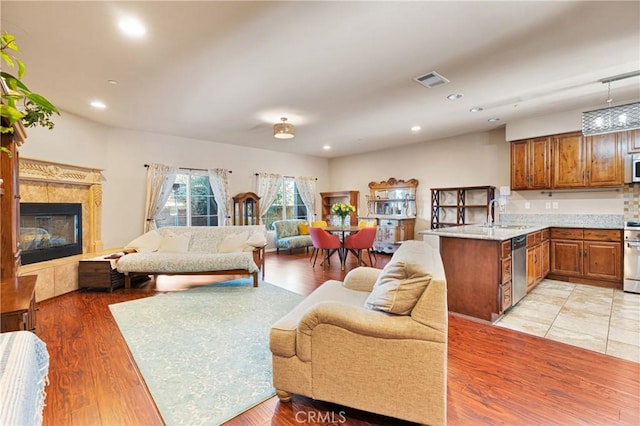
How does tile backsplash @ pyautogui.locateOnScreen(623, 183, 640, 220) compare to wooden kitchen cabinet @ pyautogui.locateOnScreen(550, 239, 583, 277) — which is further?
wooden kitchen cabinet @ pyautogui.locateOnScreen(550, 239, 583, 277)

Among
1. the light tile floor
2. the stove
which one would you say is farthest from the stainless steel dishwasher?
the stove

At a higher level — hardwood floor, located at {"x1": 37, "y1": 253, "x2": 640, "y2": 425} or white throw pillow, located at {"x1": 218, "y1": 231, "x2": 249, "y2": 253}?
white throw pillow, located at {"x1": 218, "y1": 231, "x2": 249, "y2": 253}

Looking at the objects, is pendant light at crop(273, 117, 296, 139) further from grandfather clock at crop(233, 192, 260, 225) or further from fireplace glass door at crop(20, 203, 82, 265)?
fireplace glass door at crop(20, 203, 82, 265)

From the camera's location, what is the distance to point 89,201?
15.4 feet

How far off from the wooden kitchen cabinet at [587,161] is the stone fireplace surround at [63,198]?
7.43m

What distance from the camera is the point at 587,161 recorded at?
14.1 feet

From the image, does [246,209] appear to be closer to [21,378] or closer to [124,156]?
[124,156]

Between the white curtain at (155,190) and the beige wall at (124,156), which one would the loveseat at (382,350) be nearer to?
the beige wall at (124,156)

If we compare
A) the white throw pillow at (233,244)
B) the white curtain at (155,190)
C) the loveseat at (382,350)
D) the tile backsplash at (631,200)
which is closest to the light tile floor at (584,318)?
the tile backsplash at (631,200)

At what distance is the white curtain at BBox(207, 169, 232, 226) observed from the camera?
6.44m

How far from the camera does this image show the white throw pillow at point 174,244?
4.50 m

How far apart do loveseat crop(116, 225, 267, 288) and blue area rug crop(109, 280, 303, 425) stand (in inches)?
13.2

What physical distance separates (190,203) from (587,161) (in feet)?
23.6

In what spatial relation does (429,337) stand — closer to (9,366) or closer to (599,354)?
(9,366)
